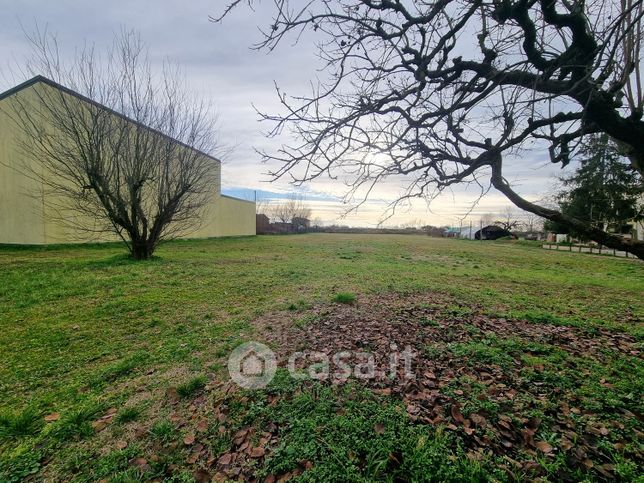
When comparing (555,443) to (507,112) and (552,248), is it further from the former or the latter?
(552,248)

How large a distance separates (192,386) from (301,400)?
946 mm

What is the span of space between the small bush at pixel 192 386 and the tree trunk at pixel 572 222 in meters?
3.13

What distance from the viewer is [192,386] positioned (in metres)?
2.41

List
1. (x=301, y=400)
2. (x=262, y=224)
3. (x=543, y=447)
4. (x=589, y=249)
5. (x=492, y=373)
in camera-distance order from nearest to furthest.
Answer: (x=543, y=447), (x=301, y=400), (x=492, y=373), (x=589, y=249), (x=262, y=224)

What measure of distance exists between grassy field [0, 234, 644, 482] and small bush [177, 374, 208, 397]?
16mm

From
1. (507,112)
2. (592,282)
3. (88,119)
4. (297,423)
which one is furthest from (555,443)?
(88,119)

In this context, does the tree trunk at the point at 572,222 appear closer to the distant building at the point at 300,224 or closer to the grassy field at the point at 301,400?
the grassy field at the point at 301,400

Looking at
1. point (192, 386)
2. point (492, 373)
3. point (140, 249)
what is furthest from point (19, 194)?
point (492, 373)

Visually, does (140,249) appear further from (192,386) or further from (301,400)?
→ (301,400)

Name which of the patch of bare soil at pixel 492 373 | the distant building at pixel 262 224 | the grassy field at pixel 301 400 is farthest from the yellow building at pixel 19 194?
the distant building at pixel 262 224

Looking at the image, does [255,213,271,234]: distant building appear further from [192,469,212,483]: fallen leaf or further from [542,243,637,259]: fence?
[192,469,212,483]: fallen leaf

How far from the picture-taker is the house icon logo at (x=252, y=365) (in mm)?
2486

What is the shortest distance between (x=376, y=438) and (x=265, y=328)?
217cm

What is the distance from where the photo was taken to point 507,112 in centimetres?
262
